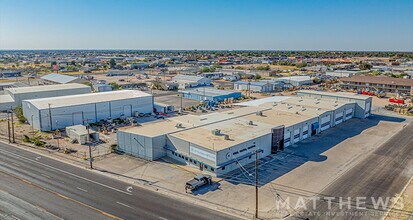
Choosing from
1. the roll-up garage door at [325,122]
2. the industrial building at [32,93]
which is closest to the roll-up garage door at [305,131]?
the roll-up garage door at [325,122]

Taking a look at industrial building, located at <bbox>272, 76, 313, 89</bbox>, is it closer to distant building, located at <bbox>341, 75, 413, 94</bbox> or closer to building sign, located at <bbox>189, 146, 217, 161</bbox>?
distant building, located at <bbox>341, 75, 413, 94</bbox>

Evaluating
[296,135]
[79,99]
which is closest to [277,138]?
[296,135]

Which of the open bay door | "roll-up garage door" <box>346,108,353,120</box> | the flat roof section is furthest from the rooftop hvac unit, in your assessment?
"roll-up garage door" <box>346,108,353,120</box>

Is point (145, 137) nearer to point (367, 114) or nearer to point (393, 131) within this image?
point (393, 131)

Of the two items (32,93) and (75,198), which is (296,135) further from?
(32,93)

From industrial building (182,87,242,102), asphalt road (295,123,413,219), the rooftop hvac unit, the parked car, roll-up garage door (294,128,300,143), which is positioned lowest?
asphalt road (295,123,413,219)

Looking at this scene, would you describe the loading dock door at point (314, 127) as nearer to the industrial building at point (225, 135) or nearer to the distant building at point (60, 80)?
the industrial building at point (225, 135)

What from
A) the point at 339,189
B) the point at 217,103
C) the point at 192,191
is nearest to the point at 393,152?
the point at 339,189
